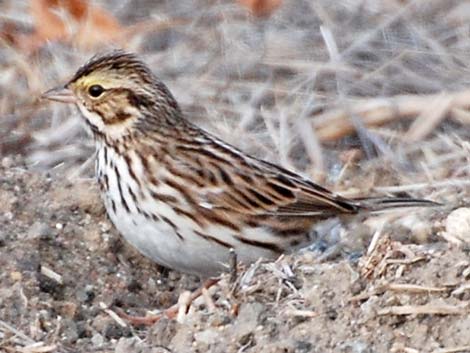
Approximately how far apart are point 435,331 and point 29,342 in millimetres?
1441

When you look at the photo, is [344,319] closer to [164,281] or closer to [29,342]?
[29,342]

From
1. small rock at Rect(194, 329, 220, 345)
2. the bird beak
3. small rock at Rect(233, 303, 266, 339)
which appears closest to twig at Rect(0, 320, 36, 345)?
small rock at Rect(194, 329, 220, 345)

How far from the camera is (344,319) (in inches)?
188

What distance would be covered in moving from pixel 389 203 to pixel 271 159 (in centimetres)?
97

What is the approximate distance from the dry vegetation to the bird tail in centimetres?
8

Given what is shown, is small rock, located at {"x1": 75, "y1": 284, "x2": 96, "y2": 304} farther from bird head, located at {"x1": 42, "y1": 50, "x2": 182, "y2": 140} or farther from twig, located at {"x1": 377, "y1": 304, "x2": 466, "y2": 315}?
twig, located at {"x1": 377, "y1": 304, "x2": 466, "y2": 315}

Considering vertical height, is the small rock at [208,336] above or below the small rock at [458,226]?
above

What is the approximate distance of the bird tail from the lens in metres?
6.59

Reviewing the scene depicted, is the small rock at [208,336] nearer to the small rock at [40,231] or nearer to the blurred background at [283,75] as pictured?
the small rock at [40,231]

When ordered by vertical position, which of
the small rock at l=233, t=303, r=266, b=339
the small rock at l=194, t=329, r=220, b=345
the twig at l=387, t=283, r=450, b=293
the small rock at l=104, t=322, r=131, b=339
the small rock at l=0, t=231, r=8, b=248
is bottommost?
the small rock at l=104, t=322, r=131, b=339

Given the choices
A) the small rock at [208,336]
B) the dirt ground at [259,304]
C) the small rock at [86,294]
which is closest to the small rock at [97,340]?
the dirt ground at [259,304]

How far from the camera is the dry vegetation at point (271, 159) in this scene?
4840 mm

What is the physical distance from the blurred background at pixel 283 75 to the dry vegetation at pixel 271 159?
0.03ft

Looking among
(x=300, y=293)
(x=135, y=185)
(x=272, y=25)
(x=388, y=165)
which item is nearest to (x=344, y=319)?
(x=300, y=293)
